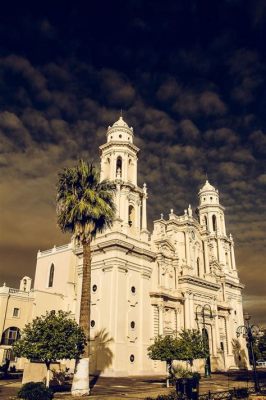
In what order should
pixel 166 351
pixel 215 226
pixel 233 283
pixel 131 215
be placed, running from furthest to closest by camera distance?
1. pixel 215 226
2. pixel 233 283
3. pixel 131 215
4. pixel 166 351

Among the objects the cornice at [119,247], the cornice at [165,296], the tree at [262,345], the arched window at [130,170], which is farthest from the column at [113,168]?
the tree at [262,345]

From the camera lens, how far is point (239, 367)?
58469 millimetres

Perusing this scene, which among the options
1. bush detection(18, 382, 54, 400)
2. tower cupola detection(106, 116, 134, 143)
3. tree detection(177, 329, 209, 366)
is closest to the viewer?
bush detection(18, 382, 54, 400)

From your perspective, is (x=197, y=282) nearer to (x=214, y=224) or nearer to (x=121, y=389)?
(x=214, y=224)

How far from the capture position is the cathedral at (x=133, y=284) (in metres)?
39.8

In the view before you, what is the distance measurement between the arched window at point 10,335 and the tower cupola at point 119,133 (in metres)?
28.1

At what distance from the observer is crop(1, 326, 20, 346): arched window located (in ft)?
132

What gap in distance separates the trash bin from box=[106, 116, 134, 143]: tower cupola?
37.2 meters

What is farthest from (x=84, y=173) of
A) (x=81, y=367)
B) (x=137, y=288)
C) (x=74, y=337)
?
(x=137, y=288)

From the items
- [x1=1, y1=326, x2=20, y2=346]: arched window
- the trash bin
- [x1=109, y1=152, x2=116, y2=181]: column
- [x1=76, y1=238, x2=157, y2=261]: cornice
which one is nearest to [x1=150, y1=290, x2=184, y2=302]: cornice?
[x1=76, y1=238, x2=157, y2=261]: cornice

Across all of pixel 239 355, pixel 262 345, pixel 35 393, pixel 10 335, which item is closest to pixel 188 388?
pixel 35 393

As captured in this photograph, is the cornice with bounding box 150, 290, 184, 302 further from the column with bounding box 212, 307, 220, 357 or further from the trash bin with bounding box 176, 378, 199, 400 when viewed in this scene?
the trash bin with bounding box 176, 378, 199, 400

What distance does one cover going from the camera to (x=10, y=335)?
4069 cm

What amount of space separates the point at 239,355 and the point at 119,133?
4188cm
